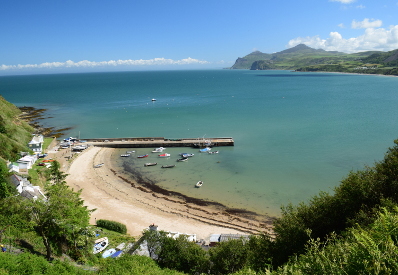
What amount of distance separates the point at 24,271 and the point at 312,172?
112ft

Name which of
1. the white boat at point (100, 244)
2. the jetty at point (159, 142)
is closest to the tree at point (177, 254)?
the white boat at point (100, 244)

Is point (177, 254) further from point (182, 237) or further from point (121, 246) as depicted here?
point (121, 246)

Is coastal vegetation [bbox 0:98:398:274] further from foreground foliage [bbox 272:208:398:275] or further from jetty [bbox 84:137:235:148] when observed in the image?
jetty [bbox 84:137:235:148]

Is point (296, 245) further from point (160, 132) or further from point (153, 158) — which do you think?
point (160, 132)

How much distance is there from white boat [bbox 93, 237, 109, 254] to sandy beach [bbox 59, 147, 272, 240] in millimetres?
3940

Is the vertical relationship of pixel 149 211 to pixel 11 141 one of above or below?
below

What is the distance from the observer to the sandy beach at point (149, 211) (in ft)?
Answer: 81.8

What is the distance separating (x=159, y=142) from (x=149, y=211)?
79.9 ft

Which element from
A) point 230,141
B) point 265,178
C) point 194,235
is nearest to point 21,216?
point 194,235

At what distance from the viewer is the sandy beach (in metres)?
24.9

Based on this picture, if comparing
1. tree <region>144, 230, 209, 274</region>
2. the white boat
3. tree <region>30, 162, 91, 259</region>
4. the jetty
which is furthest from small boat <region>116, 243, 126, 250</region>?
the jetty

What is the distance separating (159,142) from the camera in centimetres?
5138

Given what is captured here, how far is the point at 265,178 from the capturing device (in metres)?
34.9

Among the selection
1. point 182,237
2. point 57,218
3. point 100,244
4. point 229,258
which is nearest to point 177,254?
point 182,237
